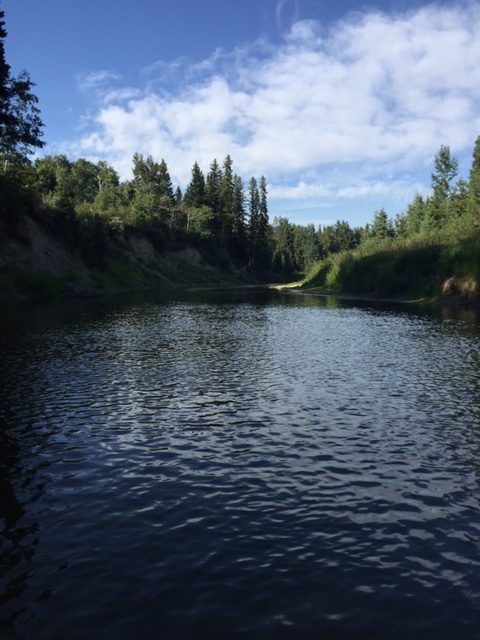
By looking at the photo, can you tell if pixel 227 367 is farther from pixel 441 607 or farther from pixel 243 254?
pixel 243 254

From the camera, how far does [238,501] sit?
1123 cm

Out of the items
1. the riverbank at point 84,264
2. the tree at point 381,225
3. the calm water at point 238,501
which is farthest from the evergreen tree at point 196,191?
the calm water at point 238,501

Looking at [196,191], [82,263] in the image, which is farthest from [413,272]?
[196,191]

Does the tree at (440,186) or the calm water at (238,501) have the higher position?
the tree at (440,186)

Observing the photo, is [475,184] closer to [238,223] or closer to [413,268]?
[413,268]

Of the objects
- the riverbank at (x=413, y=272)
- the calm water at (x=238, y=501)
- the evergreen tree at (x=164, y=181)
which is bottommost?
the calm water at (x=238, y=501)

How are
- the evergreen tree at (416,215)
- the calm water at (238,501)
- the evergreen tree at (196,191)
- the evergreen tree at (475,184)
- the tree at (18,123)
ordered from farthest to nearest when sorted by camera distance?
1. the evergreen tree at (196,191)
2. the evergreen tree at (416,215)
3. the evergreen tree at (475,184)
4. the tree at (18,123)
5. the calm water at (238,501)

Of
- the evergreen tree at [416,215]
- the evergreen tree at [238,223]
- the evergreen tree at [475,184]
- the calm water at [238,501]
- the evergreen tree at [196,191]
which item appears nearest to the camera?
the calm water at [238,501]

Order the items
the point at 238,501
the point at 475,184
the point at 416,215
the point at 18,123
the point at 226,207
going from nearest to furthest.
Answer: the point at 238,501, the point at 18,123, the point at 475,184, the point at 416,215, the point at 226,207

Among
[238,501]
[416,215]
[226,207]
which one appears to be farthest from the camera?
[226,207]

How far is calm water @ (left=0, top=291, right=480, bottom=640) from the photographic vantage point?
25.1 feet

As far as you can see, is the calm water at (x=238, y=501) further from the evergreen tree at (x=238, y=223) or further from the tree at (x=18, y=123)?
the evergreen tree at (x=238, y=223)

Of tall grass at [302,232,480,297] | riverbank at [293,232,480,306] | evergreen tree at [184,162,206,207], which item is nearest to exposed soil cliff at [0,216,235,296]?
evergreen tree at [184,162,206,207]

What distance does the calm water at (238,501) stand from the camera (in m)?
7.64
